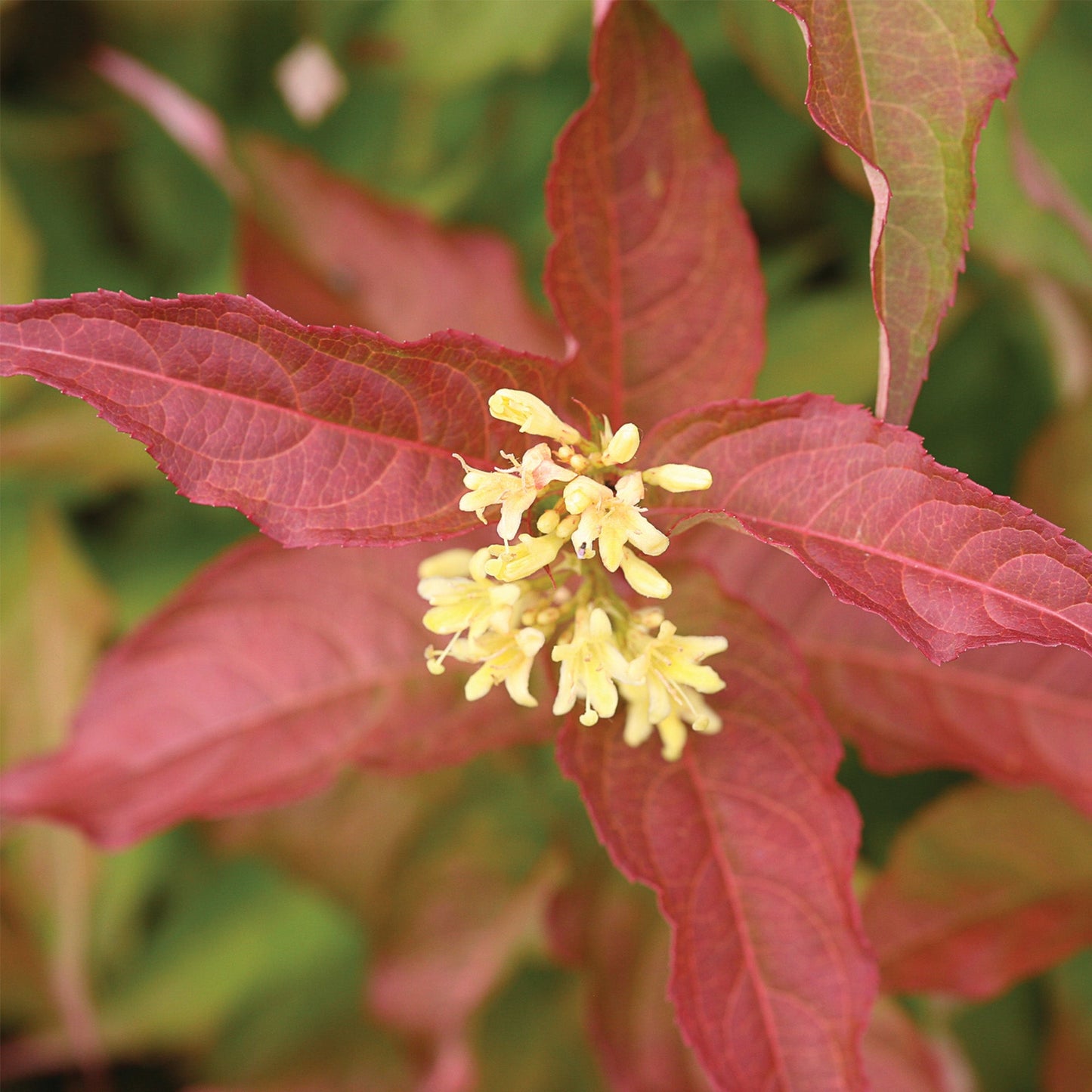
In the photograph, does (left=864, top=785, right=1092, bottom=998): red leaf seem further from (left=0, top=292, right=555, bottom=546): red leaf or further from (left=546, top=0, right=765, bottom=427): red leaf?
(left=0, top=292, right=555, bottom=546): red leaf

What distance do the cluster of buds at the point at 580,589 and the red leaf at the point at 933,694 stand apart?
211mm

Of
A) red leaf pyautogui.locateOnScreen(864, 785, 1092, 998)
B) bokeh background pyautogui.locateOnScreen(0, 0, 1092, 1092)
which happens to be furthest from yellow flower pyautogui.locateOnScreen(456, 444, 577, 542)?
red leaf pyautogui.locateOnScreen(864, 785, 1092, 998)

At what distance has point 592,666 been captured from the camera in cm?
79

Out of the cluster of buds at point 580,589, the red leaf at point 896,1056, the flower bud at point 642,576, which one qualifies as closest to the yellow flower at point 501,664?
the cluster of buds at point 580,589

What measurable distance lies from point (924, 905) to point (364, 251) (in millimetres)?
1080

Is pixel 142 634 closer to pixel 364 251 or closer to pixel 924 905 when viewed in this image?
pixel 364 251

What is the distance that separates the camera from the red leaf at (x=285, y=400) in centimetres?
69

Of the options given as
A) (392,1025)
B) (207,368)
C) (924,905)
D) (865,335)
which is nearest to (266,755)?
(207,368)

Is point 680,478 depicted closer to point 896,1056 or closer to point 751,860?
point 751,860

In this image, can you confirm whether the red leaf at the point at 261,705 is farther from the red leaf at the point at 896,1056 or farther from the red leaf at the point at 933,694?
the red leaf at the point at 896,1056

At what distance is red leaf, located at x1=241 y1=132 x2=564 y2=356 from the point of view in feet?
4.24

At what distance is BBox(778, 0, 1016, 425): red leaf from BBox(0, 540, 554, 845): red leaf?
532 mm

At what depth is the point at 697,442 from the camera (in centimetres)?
79

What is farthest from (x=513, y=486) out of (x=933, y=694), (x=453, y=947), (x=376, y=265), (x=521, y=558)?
(x=453, y=947)
